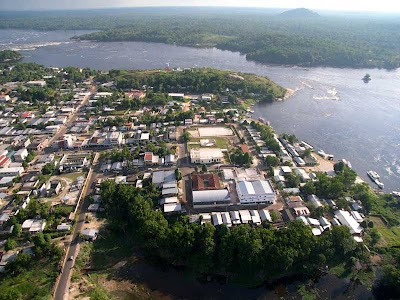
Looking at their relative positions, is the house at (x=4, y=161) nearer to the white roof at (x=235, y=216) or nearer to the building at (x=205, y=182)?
the building at (x=205, y=182)

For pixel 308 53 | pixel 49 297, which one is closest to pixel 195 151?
pixel 49 297

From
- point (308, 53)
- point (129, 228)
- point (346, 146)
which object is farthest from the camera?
point (308, 53)

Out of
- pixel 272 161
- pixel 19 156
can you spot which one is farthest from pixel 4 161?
pixel 272 161

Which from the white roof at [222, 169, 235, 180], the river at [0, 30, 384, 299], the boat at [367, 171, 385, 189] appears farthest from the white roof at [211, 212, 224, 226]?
the boat at [367, 171, 385, 189]

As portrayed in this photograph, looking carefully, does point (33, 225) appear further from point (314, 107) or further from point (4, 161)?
point (314, 107)

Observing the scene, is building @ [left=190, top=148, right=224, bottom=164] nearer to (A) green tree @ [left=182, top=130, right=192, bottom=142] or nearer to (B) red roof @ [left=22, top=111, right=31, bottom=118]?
(A) green tree @ [left=182, top=130, right=192, bottom=142]

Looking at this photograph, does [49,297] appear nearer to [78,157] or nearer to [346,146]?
[78,157]

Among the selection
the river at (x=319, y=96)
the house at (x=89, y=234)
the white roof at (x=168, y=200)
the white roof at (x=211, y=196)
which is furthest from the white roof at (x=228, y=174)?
the river at (x=319, y=96)
